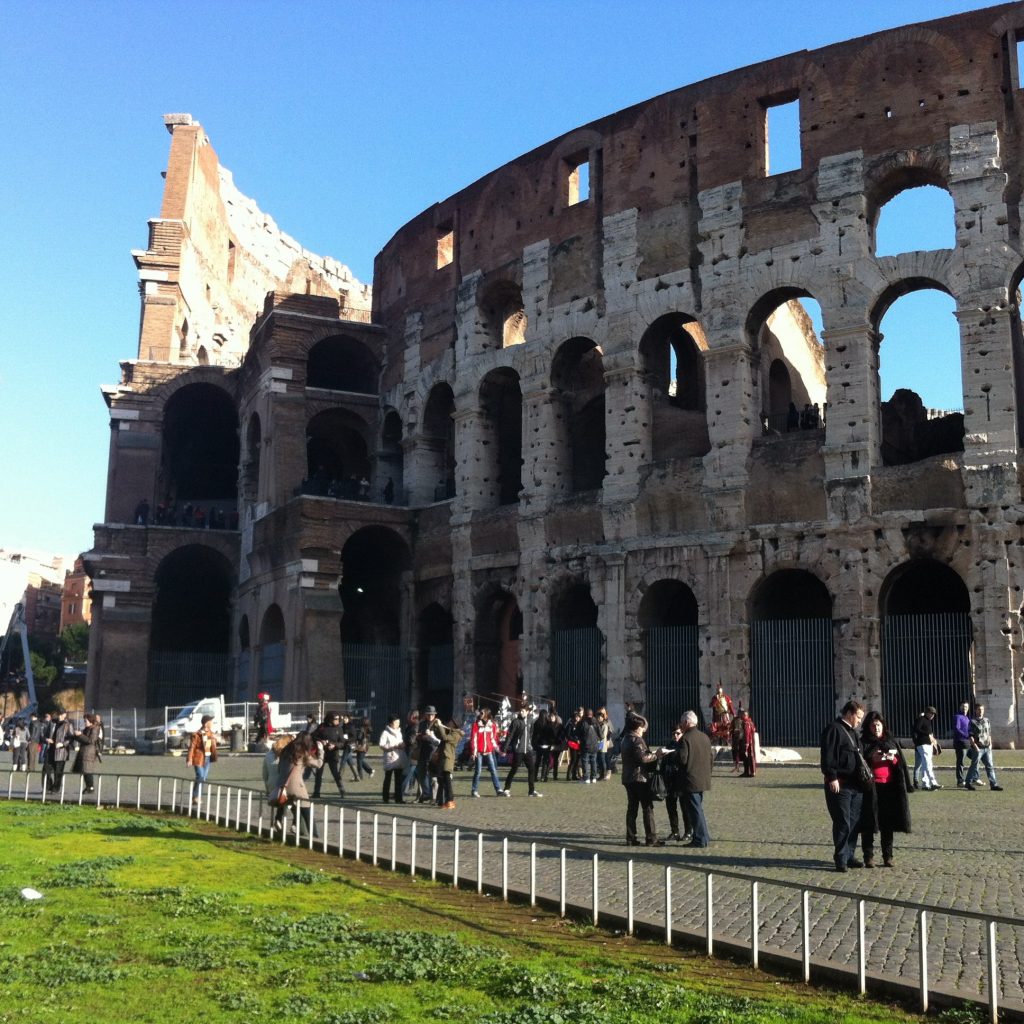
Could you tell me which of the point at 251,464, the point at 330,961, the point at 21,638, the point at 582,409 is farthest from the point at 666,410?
the point at 21,638

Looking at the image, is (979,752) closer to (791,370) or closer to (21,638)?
(791,370)

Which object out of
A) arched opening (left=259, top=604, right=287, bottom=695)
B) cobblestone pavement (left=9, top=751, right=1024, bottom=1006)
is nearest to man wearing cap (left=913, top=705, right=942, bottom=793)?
cobblestone pavement (left=9, top=751, right=1024, bottom=1006)

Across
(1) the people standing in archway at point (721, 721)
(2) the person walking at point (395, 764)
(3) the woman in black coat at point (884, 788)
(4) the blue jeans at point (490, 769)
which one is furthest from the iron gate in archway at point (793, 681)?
(3) the woman in black coat at point (884, 788)

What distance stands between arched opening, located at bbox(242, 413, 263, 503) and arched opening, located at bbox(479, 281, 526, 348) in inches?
321

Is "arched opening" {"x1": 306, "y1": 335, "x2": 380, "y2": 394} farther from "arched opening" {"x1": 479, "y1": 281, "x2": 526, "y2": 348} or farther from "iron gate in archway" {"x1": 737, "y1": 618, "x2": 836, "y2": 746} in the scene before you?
"iron gate in archway" {"x1": 737, "y1": 618, "x2": 836, "y2": 746}

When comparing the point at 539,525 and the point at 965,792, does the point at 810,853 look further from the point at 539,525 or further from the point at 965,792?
the point at 539,525

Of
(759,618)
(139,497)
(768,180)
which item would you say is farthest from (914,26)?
(139,497)

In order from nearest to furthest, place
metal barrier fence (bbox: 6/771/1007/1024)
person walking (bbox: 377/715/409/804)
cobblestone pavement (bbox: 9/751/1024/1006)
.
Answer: metal barrier fence (bbox: 6/771/1007/1024) < cobblestone pavement (bbox: 9/751/1024/1006) < person walking (bbox: 377/715/409/804)

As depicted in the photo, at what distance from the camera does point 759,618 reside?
2395 cm

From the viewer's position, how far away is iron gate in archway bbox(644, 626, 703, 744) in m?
24.2

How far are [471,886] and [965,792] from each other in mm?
8617

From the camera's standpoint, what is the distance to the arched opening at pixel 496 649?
28109mm

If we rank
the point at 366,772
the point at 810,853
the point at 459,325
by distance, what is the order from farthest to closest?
the point at 459,325 < the point at 366,772 < the point at 810,853

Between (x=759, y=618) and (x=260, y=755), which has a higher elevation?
(x=759, y=618)
